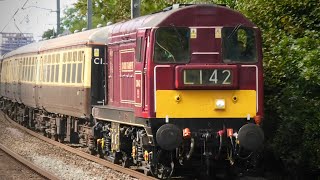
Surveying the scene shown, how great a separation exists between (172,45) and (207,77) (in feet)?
2.83

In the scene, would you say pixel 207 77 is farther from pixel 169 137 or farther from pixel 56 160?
pixel 56 160

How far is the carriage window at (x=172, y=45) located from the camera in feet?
37.1

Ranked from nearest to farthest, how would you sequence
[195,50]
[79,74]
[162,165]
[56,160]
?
1. [195,50]
2. [162,165]
3. [56,160]
4. [79,74]

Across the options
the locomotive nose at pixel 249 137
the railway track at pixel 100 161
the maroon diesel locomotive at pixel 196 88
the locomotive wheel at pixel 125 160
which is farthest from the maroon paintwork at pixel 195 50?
the locomotive wheel at pixel 125 160

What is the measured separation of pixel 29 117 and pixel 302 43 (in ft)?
56.7

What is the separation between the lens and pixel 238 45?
37.8 ft

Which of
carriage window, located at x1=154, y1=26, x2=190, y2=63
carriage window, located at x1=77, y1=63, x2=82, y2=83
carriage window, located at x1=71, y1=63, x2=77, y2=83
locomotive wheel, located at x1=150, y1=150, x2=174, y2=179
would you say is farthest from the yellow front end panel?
carriage window, located at x1=71, y1=63, x2=77, y2=83

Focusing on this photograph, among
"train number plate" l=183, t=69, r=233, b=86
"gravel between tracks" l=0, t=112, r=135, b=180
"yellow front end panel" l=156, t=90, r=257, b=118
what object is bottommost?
"gravel between tracks" l=0, t=112, r=135, b=180

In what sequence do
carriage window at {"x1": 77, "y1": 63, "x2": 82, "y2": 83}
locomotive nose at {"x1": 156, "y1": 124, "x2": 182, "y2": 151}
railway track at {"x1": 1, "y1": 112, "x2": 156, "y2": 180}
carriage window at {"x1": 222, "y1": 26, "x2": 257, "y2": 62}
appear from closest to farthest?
locomotive nose at {"x1": 156, "y1": 124, "x2": 182, "y2": 151} → carriage window at {"x1": 222, "y1": 26, "x2": 257, "y2": 62} → railway track at {"x1": 1, "y1": 112, "x2": 156, "y2": 180} → carriage window at {"x1": 77, "y1": 63, "x2": 82, "y2": 83}

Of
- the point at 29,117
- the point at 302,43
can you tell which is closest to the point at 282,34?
the point at 302,43

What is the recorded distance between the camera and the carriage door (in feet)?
37.8

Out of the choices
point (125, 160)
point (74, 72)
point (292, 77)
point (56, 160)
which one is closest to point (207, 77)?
point (292, 77)

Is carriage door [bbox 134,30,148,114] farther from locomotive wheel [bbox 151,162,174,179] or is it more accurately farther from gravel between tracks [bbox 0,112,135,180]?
gravel between tracks [bbox 0,112,135,180]

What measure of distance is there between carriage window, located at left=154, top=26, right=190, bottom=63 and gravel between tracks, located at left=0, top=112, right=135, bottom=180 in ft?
9.96
